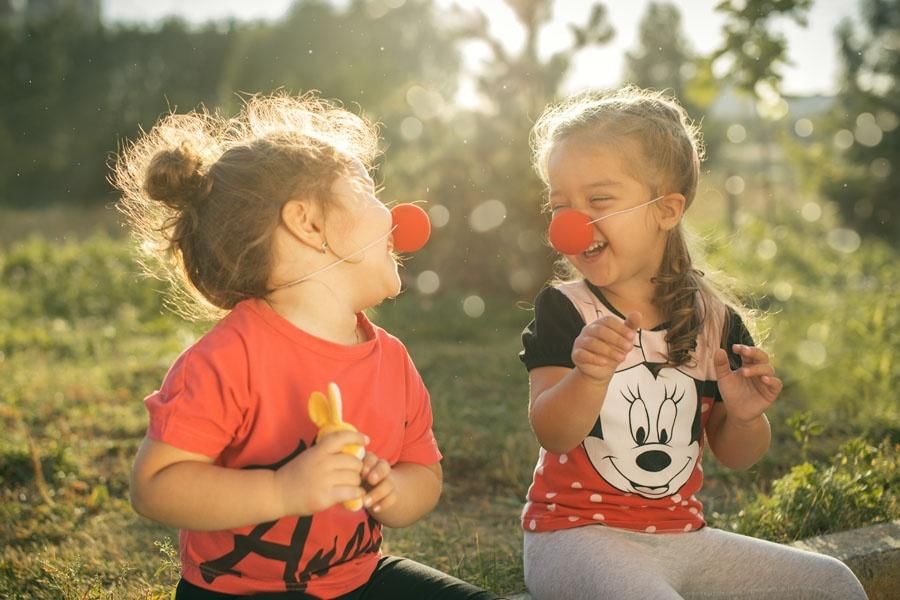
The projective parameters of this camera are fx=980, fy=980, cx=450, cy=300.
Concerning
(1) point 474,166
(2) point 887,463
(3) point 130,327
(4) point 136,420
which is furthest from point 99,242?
(2) point 887,463

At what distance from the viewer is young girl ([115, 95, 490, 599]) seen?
1553mm

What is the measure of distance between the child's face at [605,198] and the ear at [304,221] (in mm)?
613

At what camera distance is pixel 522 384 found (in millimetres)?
4719

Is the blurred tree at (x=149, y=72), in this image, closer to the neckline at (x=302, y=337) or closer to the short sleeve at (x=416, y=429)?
the short sleeve at (x=416, y=429)

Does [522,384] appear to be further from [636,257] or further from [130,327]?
[130,327]

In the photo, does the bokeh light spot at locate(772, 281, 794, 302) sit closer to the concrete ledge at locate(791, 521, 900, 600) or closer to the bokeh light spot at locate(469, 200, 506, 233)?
the bokeh light spot at locate(469, 200, 506, 233)

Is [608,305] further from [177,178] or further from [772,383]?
[177,178]

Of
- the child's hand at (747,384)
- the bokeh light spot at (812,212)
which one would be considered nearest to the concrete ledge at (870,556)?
the child's hand at (747,384)

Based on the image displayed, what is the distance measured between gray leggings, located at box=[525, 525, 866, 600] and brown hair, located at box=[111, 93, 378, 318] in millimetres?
821

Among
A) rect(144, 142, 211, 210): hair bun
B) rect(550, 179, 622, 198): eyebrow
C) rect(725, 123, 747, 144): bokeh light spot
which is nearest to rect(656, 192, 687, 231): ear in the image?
rect(550, 179, 622, 198): eyebrow

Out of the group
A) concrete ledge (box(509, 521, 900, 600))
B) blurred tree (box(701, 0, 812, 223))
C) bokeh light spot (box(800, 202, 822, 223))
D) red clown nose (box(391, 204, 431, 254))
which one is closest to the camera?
red clown nose (box(391, 204, 431, 254))

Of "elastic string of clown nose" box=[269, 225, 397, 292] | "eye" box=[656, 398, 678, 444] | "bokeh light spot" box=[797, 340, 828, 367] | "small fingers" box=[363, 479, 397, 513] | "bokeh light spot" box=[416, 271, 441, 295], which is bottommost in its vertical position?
"bokeh light spot" box=[797, 340, 828, 367]

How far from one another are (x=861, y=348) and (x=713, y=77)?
6.09 ft

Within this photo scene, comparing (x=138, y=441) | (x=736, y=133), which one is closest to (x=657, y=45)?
(x=736, y=133)
